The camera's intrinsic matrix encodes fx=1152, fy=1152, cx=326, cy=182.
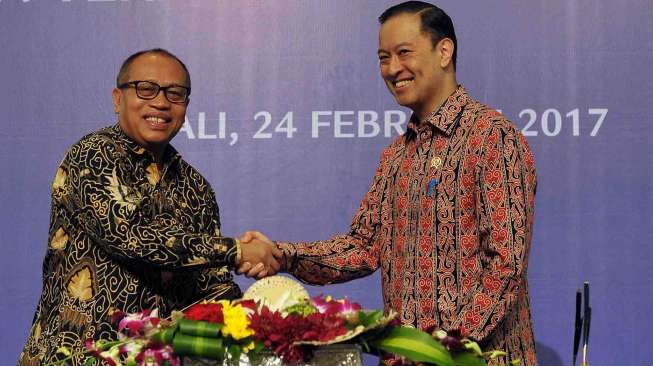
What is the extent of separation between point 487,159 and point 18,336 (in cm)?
236

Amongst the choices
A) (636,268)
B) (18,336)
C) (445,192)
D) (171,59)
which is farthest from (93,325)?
(636,268)

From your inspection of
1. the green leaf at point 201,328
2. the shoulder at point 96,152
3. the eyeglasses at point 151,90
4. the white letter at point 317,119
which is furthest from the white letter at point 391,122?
the green leaf at point 201,328

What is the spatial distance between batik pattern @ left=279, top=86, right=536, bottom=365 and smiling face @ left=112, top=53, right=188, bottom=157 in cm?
77

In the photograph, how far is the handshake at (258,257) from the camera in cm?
374

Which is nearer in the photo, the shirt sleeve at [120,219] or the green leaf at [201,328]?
the green leaf at [201,328]

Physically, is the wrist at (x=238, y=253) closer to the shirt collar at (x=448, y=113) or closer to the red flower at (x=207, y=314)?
the shirt collar at (x=448, y=113)

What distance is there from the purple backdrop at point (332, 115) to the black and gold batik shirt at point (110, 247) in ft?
3.62

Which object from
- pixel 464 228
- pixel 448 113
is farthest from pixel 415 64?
pixel 464 228

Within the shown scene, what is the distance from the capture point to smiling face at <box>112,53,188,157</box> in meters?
3.70

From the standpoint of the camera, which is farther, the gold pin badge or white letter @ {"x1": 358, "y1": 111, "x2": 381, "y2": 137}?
white letter @ {"x1": 358, "y1": 111, "x2": 381, "y2": 137}

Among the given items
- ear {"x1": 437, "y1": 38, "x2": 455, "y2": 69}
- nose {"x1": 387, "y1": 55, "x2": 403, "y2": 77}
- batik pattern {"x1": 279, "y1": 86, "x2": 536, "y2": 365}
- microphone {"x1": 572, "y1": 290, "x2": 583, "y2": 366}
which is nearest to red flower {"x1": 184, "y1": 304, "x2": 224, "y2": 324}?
batik pattern {"x1": 279, "y1": 86, "x2": 536, "y2": 365}

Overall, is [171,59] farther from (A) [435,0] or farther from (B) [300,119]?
(A) [435,0]

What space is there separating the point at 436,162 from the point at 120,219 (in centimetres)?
99

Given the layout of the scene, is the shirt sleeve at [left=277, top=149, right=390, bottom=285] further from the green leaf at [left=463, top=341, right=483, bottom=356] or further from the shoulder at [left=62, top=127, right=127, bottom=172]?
the green leaf at [left=463, top=341, right=483, bottom=356]
